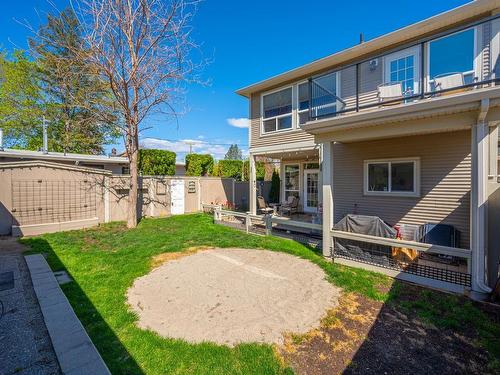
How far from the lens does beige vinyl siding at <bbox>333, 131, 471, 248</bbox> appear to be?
242 inches

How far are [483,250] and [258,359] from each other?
4.05 meters

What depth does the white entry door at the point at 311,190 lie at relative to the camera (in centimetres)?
1147

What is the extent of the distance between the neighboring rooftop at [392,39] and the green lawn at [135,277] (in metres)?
6.30

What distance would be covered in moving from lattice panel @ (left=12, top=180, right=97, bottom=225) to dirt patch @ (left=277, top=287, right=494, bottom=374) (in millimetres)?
9757

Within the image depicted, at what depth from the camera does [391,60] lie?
730 cm

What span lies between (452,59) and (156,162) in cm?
1384

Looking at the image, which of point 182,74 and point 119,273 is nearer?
point 119,273

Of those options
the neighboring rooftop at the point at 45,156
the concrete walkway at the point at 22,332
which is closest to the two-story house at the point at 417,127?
the concrete walkway at the point at 22,332

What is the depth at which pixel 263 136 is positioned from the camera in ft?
35.2

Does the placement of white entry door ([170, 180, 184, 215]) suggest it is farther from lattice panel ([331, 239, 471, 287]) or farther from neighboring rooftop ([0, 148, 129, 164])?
lattice panel ([331, 239, 471, 287])

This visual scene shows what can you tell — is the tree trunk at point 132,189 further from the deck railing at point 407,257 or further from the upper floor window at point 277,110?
the deck railing at point 407,257

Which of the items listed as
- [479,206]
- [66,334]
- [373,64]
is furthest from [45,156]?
[479,206]

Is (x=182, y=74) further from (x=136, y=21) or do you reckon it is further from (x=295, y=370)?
(x=295, y=370)

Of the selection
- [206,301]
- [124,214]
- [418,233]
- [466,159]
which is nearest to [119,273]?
[206,301]
